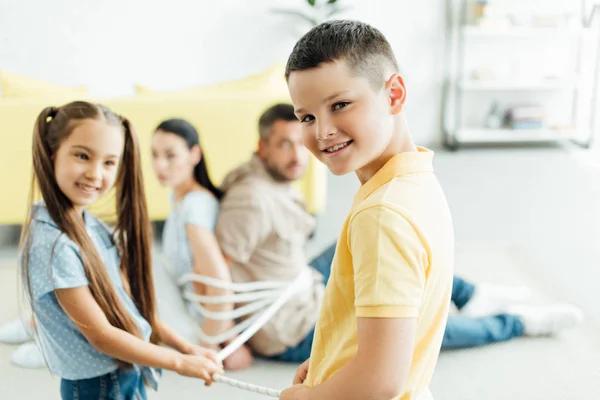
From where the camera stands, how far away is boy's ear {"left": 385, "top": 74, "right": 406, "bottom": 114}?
0.63m

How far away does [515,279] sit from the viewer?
2084mm

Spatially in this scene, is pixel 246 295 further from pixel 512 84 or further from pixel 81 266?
pixel 512 84

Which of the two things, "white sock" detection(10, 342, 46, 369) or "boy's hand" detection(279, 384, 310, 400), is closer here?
"boy's hand" detection(279, 384, 310, 400)

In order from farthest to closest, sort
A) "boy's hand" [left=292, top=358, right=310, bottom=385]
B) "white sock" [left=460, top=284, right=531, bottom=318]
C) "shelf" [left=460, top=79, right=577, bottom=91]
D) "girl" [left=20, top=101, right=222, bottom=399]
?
"shelf" [left=460, top=79, right=577, bottom=91] → "white sock" [left=460, top=284, right=531, bottom=318] → "girl" [left=20, top=101, right=222, bottom=399] → "boy's hand" [left=292, top=358, right=310, bottom=385]

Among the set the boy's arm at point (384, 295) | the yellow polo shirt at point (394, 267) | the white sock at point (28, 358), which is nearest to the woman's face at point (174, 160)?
the white sock at point (28, 358)

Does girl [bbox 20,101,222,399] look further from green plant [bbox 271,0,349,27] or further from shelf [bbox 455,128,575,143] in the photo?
shelf [bbox 455,128,575,143]

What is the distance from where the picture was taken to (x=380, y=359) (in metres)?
0.54

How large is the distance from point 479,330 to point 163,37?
269 cm

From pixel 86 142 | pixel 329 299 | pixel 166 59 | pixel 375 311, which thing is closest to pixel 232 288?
pixel 86 142

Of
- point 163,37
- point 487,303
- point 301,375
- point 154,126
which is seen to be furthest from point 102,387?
point 163,37

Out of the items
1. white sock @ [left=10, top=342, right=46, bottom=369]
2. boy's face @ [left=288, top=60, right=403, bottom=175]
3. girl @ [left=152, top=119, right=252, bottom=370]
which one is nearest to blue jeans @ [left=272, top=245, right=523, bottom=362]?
girl @ [left=152, top=119, right=252, bottom=370]

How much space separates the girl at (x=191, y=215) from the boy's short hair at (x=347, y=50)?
0.91 meters

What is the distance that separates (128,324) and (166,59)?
3.01m

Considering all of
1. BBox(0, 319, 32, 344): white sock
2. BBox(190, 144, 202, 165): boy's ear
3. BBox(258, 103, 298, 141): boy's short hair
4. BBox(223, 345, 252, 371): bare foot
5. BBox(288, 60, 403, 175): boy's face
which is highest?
BBox(288, 60, 403, 175): boy's face
